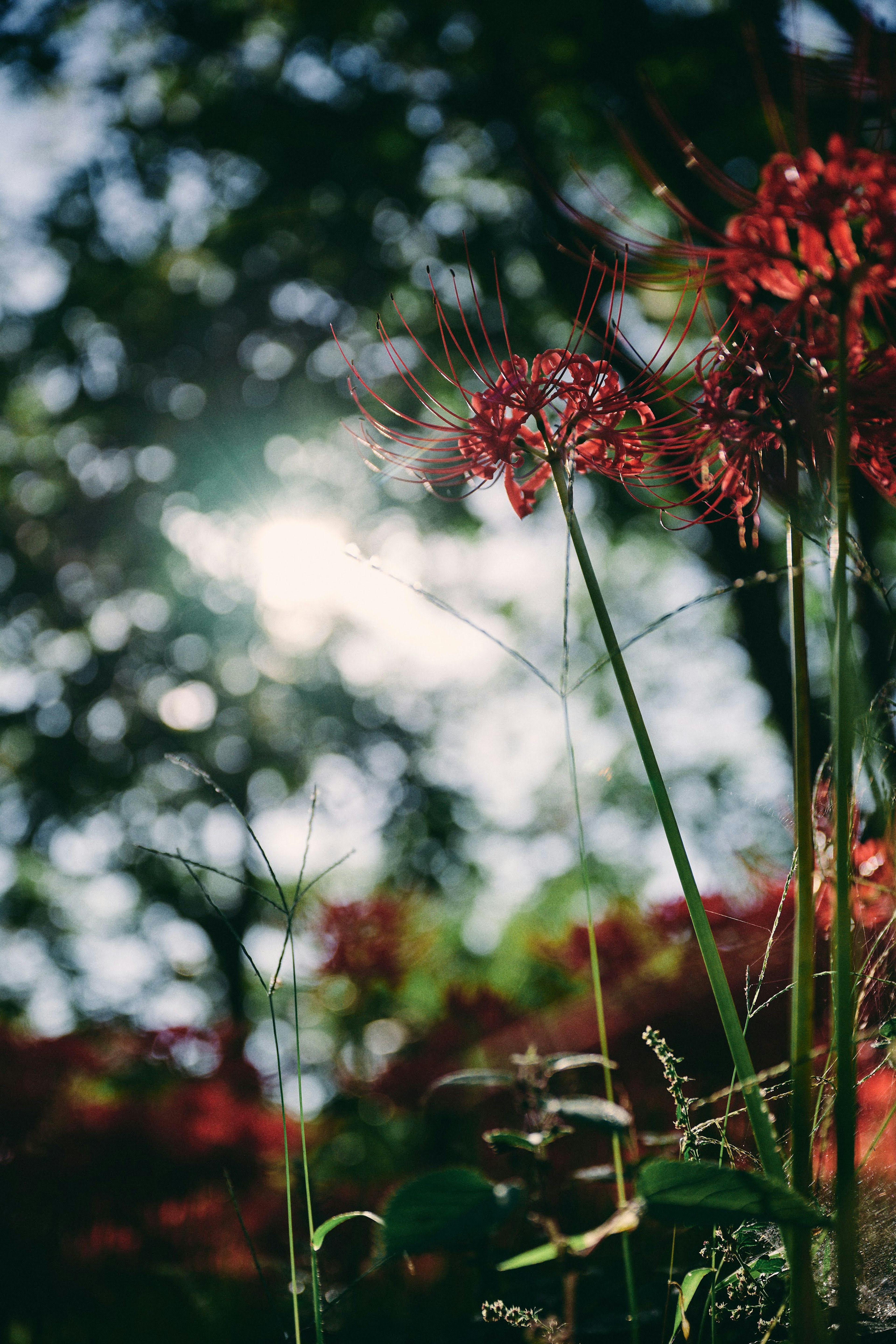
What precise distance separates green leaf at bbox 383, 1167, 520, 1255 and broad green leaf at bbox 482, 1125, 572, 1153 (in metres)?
0.03

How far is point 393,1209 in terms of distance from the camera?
16.6 inches

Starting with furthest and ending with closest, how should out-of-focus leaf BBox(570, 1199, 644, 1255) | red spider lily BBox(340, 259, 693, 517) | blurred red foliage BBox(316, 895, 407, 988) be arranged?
blurred red foliage BBox(316, 895, 407, 988) → red spider lily BBox(340, 259, 693, 517) → out-of-focus leaf BBox(570, 1199, 644, 1255)

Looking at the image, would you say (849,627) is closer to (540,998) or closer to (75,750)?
(540,998)

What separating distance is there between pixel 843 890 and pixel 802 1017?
0.09m

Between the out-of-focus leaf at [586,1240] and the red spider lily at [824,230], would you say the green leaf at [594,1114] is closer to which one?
the out-of-focus leaf at [586,1240]

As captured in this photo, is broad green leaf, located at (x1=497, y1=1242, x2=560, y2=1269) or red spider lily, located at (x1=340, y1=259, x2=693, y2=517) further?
red spider lily, located at (x1=340, y1=259, x2=693, y2=517)

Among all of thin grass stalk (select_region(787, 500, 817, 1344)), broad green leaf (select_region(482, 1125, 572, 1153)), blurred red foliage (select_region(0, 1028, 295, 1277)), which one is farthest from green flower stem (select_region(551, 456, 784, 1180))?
blurred red foliage (select_region(0, 1028, 295, 1277))

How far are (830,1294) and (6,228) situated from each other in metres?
6.00

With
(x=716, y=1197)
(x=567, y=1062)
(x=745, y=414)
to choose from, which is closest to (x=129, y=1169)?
(x=567, y=1062)

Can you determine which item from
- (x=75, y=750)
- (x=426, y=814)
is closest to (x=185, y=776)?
(x=75, y=750)

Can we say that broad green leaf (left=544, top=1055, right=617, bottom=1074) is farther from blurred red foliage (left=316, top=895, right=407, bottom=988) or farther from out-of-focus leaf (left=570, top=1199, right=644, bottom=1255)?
blurred red foliage (left=316, top=895, right=407, bottom=988)

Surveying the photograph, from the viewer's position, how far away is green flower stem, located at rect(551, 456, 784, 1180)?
566mm

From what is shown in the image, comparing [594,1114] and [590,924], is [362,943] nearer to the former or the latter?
[590,924]

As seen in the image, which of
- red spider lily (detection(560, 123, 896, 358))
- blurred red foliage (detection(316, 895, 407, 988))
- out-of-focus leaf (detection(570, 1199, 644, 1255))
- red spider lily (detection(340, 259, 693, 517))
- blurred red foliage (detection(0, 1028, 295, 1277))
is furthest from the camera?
blurred red foliage (detection(316, 895, 407, 988))
